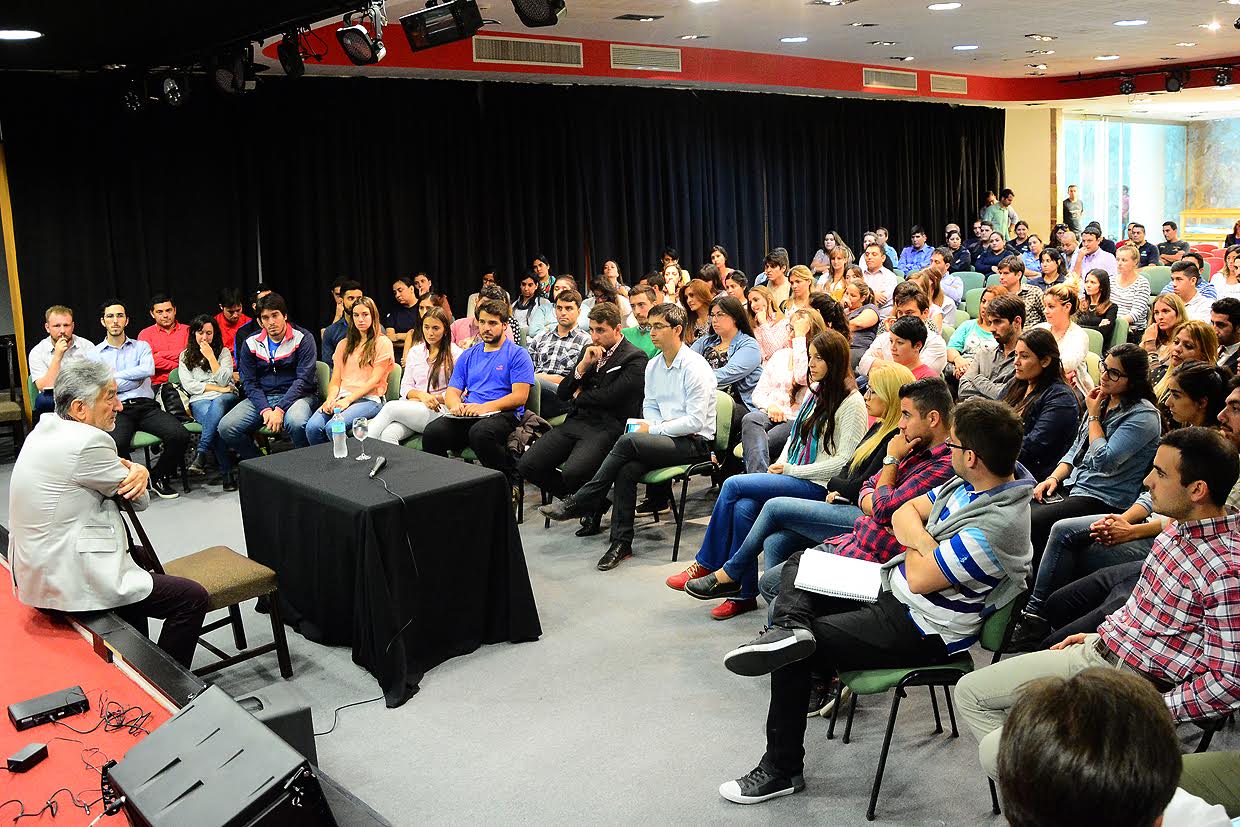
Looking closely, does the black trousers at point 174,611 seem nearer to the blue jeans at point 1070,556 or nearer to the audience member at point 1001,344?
the blue jeans at point 1070,556

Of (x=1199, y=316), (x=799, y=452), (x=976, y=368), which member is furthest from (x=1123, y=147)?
(x=799, y=452)

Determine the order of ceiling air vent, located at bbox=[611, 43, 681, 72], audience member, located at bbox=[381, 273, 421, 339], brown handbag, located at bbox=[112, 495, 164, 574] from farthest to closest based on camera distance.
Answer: ceiling air vent, located at bbox=[611, 43, 681, 72], audience member, located at bbox=[381, 273, 421, 339], brown handbag, located at bbox=[112, 495, 164, 574]

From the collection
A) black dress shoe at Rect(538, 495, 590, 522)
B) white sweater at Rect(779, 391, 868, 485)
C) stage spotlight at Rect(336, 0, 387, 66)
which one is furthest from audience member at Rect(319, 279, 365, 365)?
white sweater at Rect(779, 391, 868, 485)

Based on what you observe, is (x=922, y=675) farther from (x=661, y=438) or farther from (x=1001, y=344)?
(x=1001, y=344)

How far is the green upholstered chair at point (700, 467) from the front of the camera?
4730mm

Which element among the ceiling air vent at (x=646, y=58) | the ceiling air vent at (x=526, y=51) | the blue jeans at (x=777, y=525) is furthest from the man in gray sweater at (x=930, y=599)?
the ceiling air vent at (x=646, y=58)

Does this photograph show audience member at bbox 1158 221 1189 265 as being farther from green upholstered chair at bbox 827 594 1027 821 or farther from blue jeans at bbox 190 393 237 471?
green upholstered chair at bbox 827 594 1027 821

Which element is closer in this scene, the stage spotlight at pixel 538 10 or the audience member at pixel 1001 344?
Answer: the audience member at pixel 1001 344

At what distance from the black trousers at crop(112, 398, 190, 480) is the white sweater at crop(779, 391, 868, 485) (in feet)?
13.1

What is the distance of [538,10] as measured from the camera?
4.97m

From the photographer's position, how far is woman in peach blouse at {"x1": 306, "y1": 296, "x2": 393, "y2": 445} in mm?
6156

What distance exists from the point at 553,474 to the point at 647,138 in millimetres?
6797

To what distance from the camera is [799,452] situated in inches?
162

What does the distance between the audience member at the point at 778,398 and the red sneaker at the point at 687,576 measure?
70cm
